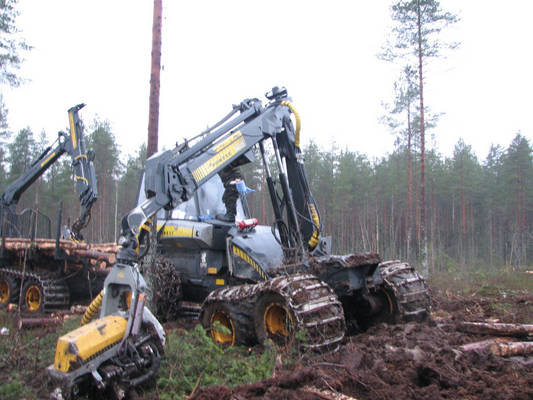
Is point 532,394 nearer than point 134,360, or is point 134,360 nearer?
point 532,394

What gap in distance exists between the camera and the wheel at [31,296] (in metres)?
9.63

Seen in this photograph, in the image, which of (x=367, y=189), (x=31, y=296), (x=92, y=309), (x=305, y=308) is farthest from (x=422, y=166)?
(x=367, y=189)

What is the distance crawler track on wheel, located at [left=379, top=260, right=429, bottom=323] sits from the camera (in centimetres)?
639

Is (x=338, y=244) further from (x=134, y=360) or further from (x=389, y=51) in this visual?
(x=134, y=360)

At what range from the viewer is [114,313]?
480 cm

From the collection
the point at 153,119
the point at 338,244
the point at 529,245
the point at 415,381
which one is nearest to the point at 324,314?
the point at 415,381

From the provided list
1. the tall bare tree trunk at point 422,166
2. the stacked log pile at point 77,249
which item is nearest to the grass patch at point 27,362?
the stacked log pile at point 77,249

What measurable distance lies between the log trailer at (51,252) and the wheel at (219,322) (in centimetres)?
392

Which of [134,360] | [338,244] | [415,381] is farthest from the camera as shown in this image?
[338,244]

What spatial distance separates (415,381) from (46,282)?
8043mm

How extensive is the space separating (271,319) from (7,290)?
8.01 m

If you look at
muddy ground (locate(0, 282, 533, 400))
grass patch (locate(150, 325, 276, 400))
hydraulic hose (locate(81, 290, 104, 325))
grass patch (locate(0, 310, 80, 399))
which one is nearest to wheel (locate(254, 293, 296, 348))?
muddy ground (locate(0, 282, 533, 400))

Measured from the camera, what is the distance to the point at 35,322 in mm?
7395

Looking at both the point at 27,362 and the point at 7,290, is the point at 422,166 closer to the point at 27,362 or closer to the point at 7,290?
the point at 7,290
